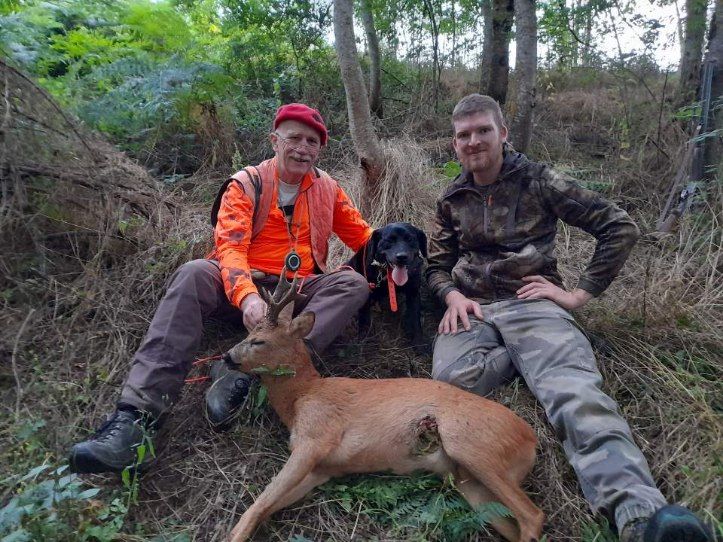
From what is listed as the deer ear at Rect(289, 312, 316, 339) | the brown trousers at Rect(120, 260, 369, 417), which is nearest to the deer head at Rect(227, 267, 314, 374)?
the deer ear at Rect(289, 312, 316, 339)

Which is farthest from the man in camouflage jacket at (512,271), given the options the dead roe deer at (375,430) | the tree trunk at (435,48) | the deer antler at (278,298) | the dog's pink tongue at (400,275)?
the tree trunk at (435,48)

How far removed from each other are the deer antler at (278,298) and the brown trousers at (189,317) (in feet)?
1.34

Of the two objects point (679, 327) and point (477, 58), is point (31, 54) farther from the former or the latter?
point (477, 58)

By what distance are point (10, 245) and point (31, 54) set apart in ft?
7.21

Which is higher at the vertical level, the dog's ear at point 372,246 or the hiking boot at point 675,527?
the dog's ear at point 372,246

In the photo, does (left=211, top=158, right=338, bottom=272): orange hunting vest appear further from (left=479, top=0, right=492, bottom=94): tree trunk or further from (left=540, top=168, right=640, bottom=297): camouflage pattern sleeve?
(left=479, top=0, right=492, bottom=94): tree trunk

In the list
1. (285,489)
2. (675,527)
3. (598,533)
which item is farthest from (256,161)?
(675,527)

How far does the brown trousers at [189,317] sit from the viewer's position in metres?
3.29

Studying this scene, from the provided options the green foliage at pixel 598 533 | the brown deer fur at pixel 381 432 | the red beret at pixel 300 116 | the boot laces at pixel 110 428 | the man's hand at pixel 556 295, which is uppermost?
the red beret at pixel 300 116

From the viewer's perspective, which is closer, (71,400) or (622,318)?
(71,400)


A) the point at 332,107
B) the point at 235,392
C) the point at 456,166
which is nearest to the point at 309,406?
the point at 235,392

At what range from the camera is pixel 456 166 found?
22.1 feet

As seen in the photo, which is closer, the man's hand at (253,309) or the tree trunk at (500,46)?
the man's hand at (253,309)

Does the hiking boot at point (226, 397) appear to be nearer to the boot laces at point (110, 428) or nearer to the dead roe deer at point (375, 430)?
the dead roe deer at point (375, 430)
